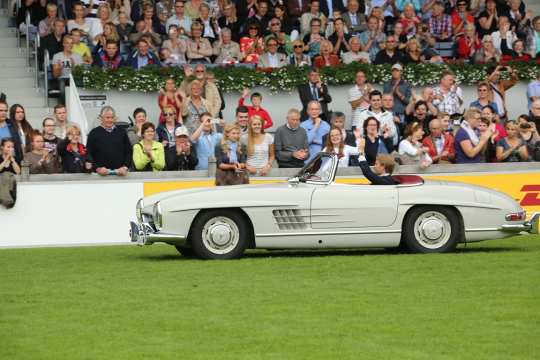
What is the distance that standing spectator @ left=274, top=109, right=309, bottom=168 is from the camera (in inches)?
860

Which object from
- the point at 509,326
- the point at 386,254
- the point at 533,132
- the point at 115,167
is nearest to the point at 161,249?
the point at 115,167

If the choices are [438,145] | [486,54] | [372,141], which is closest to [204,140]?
[372,141]

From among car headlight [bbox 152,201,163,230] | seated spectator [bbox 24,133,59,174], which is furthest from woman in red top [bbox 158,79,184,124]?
car headlight [bbox 152,201,163,230]

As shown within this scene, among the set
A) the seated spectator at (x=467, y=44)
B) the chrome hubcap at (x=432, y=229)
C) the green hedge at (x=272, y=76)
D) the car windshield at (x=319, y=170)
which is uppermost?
the seated spectator at (x=467, y=44)

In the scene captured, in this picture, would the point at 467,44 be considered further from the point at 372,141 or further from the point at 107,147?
the point at 107,147

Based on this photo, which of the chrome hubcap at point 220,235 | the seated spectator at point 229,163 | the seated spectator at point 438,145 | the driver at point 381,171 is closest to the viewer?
the chrome hubcap at point 220,235

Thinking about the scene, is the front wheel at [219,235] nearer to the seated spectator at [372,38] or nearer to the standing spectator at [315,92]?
the standing spectator at [315,92]

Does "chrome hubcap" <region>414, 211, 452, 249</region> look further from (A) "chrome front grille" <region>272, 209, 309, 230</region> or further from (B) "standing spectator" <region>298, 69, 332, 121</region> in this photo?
(B) "standing spectator" <region>298, 69, 332, 121</region>

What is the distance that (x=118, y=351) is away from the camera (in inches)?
408

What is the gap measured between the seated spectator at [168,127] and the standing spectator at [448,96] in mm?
5328

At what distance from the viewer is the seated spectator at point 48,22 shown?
83.7 ft

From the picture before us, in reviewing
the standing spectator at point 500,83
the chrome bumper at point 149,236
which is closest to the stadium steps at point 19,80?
the chrome bumper at point 149,236

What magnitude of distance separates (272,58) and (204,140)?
4.47m

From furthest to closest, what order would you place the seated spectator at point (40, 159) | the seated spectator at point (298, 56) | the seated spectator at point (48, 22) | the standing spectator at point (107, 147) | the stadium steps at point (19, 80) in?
1. the seated spectator at point (298, 56)
2. the seated spectator at point (48, 22)
3. the stadium steps at point (19, 80)
4. the standing spectator at point (107, 147)
5. the seated spectator at point (40, 159)
